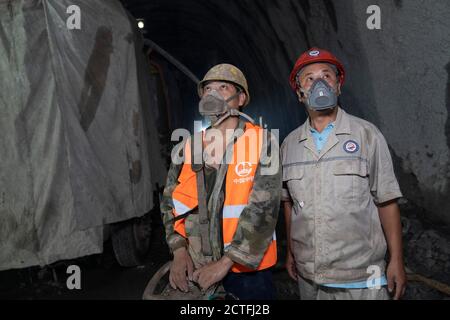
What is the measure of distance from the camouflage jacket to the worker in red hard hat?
17 cm

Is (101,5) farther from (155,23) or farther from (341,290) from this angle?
(155,23)

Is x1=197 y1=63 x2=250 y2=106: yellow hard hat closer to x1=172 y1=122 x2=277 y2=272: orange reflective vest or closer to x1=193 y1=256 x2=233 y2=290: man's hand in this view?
x1=172 y1=122 x2=277 y2=272: orange reflective vest

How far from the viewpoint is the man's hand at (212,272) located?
5.80 ft

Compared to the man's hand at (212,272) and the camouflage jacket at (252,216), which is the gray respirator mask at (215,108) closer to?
the camouflage jacket at (252,216)

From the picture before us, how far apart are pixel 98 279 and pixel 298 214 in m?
3.17

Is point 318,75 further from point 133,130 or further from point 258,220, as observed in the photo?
point 133,130

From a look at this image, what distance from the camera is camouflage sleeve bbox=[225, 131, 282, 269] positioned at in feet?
5.88

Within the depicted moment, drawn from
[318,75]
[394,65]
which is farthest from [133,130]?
[394,65]

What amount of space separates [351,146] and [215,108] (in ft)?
2.43

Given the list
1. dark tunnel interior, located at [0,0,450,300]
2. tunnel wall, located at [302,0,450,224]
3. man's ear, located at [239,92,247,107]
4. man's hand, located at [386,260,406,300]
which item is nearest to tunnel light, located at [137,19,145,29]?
dark tunnel interior, located at [0,0,450,300]

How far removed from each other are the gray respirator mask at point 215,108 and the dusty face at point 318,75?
1.32 ft

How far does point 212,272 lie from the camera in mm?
1787

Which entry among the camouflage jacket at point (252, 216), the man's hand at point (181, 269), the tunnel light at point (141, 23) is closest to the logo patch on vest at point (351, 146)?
the camouflage jacket at point (252, 216)

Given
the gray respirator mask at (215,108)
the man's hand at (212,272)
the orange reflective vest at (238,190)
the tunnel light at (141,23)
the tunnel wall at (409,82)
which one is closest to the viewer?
the man's hand at (212,272)
